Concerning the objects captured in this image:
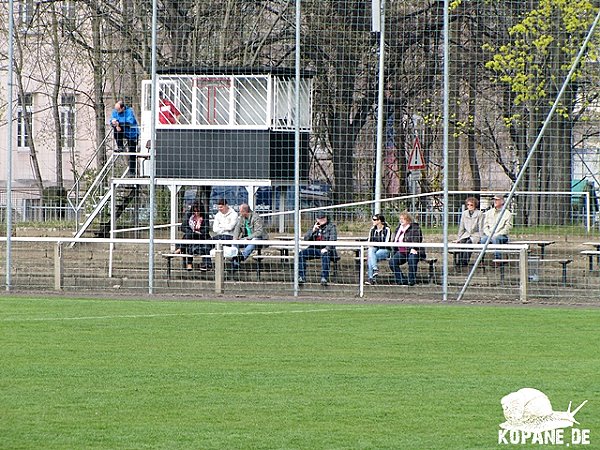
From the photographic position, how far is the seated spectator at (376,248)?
21.4 metres

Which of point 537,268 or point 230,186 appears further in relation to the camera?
point 230,186

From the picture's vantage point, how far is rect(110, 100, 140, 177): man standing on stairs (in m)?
23.9

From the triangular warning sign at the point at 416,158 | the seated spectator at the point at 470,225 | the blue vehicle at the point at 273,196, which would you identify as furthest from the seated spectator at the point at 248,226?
the seated spectator at the point at 470,225

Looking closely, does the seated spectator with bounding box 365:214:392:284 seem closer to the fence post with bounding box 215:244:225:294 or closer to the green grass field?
the fence post with bounding box 215:244:225:294

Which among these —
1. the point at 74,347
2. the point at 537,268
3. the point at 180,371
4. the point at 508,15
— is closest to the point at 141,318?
the point at 74,347

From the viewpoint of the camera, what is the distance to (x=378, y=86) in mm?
22562

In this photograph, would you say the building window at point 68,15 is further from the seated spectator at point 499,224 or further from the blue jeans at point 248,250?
the seated spectator at point 499,224

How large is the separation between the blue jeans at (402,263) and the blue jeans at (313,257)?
106 centimetres

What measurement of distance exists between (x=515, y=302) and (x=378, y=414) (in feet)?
37.0

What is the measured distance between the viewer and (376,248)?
21.8 meters

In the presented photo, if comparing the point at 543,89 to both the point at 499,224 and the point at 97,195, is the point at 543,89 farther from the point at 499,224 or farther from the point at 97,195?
the point at 97,195

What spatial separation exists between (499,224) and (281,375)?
1027 centimetres

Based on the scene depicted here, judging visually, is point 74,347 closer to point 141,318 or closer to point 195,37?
point 141,318

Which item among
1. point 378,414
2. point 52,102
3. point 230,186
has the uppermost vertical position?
point 52,102
